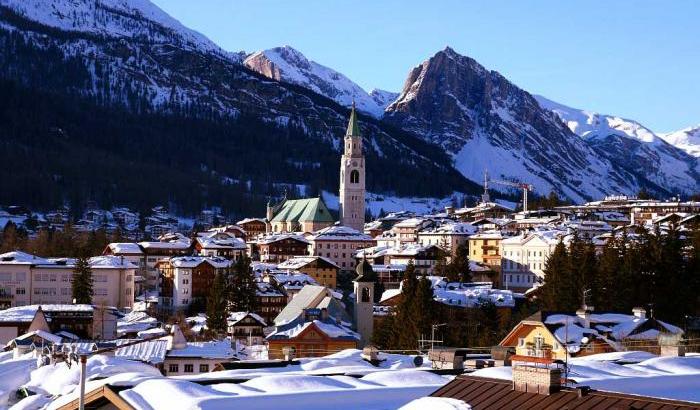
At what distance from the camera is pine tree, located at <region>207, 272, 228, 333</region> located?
9656cm

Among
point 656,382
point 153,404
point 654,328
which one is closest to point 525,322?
point 654,328

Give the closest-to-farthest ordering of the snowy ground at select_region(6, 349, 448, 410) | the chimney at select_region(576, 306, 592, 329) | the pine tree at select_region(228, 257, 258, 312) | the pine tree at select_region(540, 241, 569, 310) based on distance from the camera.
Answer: the snowy ground at select_region(6, 349, 448, 410)
the chimney at select_region(576, 306, 592, 329)
the pine tree at select_region(540, 241, 569, 310)
the pine tree at select_region(228, 257, 258, 312)

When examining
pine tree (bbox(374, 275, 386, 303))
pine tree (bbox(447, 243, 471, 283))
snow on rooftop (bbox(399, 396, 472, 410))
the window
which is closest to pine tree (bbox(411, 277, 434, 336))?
the window

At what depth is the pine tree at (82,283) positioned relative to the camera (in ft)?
363

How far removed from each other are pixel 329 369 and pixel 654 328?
99.3 feet

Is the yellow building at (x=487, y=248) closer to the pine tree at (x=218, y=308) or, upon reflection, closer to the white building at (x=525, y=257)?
the white building at (x=525, y=257)

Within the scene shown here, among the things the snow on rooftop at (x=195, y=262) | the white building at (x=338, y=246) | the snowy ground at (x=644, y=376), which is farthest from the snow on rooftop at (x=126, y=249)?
the snowy ground at (x=644, y=376)

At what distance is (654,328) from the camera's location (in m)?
59.0

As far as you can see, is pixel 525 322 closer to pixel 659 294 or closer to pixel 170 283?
pixel 659 294

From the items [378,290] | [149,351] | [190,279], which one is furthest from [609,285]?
[190,279]

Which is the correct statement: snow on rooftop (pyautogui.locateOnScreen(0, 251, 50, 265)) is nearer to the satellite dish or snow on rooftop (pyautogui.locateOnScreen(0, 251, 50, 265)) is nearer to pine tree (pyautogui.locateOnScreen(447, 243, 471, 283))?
pine tree (pyautogui.locateOnScreen(447, 243, 471, 283))

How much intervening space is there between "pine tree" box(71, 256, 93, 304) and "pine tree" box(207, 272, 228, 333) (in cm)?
1219

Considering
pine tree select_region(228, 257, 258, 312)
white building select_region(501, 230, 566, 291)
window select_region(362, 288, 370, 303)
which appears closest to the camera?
window select_region(362, 288, 370, 303)

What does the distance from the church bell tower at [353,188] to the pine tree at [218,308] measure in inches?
3002
